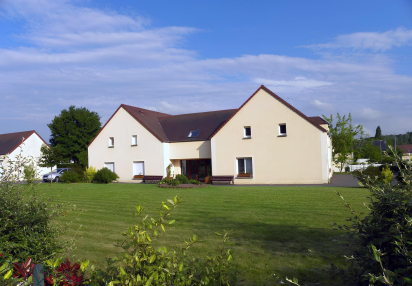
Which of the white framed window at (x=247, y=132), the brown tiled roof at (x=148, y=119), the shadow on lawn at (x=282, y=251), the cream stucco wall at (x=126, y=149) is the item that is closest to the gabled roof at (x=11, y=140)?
the cream stucco wall at (x=126, y=149)

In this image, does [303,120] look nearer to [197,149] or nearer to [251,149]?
[251,149]

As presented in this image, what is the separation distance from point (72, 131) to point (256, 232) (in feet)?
167

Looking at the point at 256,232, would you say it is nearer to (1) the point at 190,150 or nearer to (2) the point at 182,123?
(1) the point at 190,150

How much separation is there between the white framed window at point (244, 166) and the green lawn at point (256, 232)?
12.2 meters

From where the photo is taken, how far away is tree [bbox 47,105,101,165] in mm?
Result: 53812

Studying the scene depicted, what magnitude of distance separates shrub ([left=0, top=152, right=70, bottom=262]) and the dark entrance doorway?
25611 millimetres

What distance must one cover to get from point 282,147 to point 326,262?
67.1ft

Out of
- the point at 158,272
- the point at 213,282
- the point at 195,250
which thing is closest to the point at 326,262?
the point at 195,250

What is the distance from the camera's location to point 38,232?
19.0ft

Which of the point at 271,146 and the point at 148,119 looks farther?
the point at 148,119

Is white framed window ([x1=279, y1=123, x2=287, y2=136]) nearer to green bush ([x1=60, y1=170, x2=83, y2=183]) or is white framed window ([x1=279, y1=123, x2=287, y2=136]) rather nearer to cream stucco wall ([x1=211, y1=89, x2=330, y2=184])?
cream stucco wall ([x1=211, y1=89, x2=330, y2=184])

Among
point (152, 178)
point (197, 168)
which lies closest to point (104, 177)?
point (152, 178)

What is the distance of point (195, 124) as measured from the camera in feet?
109

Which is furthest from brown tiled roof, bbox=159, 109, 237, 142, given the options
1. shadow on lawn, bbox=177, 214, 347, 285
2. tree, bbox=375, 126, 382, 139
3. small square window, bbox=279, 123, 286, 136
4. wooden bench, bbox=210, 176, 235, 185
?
tree, bbox=375, 126, 382, 139
